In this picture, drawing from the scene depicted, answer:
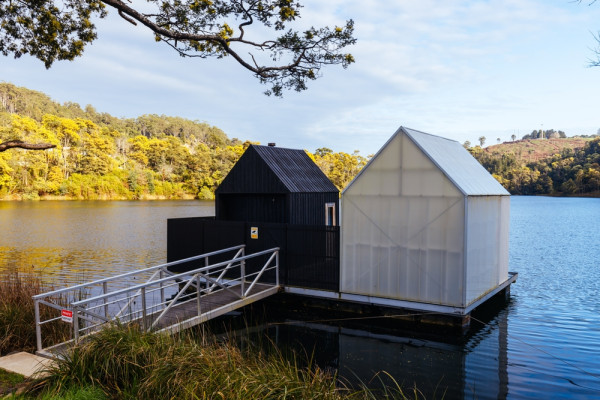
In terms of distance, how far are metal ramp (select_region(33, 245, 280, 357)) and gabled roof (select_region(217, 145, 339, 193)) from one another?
2.81 meters

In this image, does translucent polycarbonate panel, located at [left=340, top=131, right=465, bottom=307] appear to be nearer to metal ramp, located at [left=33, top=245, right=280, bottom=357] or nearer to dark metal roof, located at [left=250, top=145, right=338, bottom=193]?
metal ramp, located at [left=33, top=245, right=280, bottom=357]

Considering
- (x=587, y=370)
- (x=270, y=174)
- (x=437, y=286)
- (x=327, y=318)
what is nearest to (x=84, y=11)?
(x=270, y=174)

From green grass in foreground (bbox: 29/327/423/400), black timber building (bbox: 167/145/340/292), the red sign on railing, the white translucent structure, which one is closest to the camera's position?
green grass in foreground (bbox: 29/327/423/400)

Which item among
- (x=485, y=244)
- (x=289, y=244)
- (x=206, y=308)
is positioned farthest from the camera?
(x=289, y=244)

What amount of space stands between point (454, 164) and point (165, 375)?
1018 cm

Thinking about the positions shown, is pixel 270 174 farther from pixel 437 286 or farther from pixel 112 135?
pixel 112 135

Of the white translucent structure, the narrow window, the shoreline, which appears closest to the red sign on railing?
the white translucent structure

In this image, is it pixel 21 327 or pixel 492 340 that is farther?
pixel 492 340

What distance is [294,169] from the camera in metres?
18.3

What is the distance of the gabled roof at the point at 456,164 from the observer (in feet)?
40.3

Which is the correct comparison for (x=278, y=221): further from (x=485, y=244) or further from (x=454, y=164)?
(x=485, y=244)

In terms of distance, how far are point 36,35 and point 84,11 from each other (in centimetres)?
153

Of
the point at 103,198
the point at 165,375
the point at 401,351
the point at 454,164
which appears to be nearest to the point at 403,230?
the point at 454,164

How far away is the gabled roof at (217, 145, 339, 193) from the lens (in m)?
17.1
